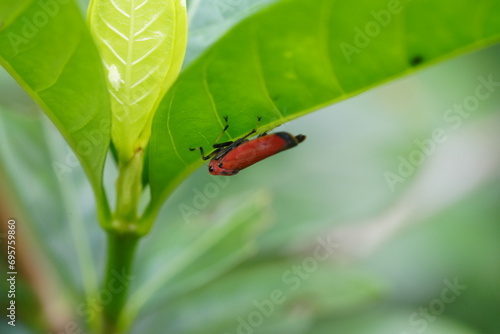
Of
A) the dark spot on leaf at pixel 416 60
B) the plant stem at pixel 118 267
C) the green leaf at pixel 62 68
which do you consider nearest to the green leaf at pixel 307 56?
the dark spot on leaf at pixel 416 60

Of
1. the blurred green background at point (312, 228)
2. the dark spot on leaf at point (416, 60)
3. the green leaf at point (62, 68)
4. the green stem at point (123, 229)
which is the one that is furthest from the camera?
the blurred green background at point (312, 228)

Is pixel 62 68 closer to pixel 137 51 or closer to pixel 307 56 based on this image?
pixel 137 51

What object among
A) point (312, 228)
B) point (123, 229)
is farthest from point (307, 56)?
point (312, 228)

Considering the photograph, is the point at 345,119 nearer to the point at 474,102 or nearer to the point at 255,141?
the point at 474,102

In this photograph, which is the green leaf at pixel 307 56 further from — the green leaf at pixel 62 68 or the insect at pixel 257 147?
the insect at pixel 257 147

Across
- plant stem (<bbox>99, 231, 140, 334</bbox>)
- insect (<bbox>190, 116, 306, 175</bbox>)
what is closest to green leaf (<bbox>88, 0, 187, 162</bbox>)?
plant stem (<bbox>99, 231, 140, 334</bbox>)

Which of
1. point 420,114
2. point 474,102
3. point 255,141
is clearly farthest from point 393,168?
point 255,141
